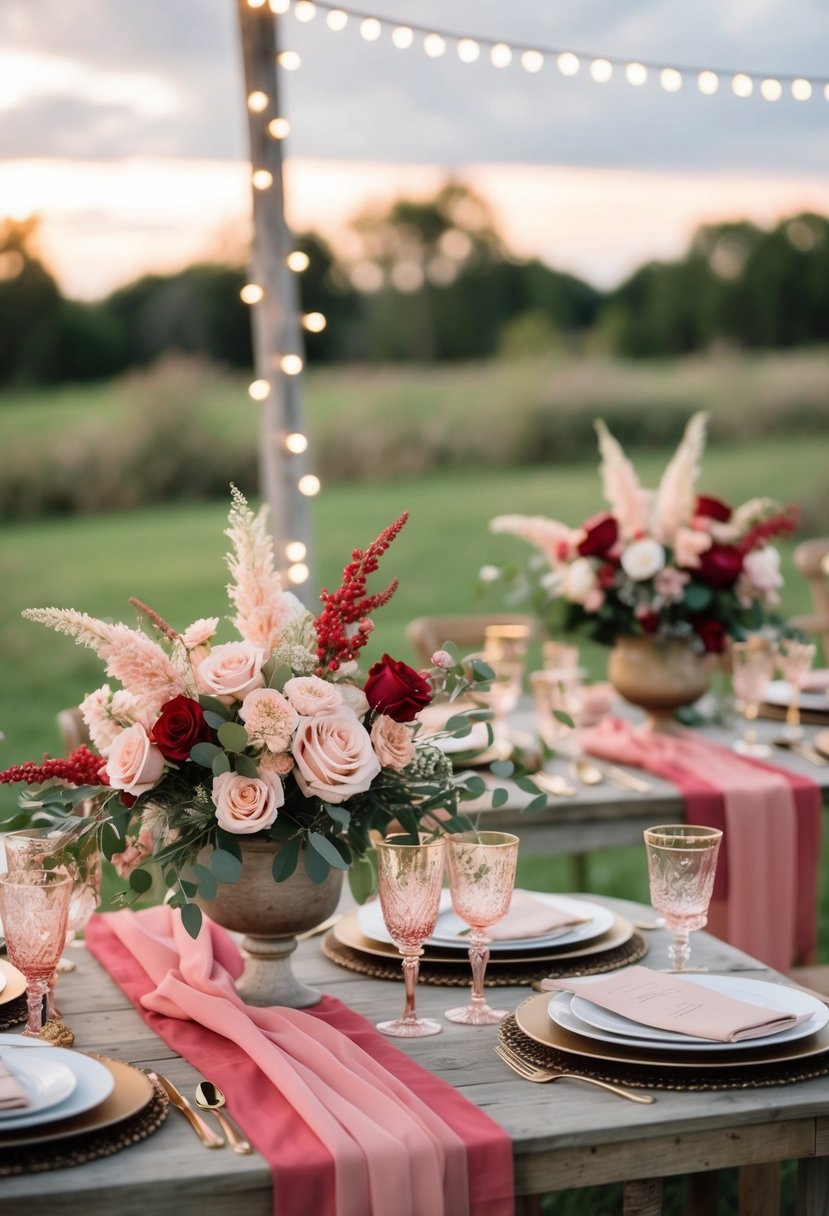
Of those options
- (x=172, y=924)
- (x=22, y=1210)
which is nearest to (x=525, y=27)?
(x=172, y=924)

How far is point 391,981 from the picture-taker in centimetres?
165

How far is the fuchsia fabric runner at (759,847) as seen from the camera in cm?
250

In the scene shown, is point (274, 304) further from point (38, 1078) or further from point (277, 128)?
point (38, 1078)

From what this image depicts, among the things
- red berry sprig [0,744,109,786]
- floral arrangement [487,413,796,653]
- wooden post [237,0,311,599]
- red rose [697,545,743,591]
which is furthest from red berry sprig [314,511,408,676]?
wooden post [237,0,311,599]

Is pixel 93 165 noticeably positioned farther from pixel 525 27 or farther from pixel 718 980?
pixel 718 980

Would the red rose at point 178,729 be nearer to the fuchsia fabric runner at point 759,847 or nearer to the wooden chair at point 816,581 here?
the fuchsia fabric runner at point 759,847

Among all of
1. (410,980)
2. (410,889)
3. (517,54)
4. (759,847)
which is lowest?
(759,847)

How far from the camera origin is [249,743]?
1.46 metres

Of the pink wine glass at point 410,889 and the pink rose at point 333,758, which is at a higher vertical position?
the pink rose at point 333,758

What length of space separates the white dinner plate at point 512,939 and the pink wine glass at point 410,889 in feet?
0.55

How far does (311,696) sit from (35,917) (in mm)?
333

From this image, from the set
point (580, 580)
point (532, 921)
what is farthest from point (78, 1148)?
point (580, 580)

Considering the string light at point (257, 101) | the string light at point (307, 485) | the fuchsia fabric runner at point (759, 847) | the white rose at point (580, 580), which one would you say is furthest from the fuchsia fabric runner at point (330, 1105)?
the string light at point (257, 101)

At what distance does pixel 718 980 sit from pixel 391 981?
36cm
